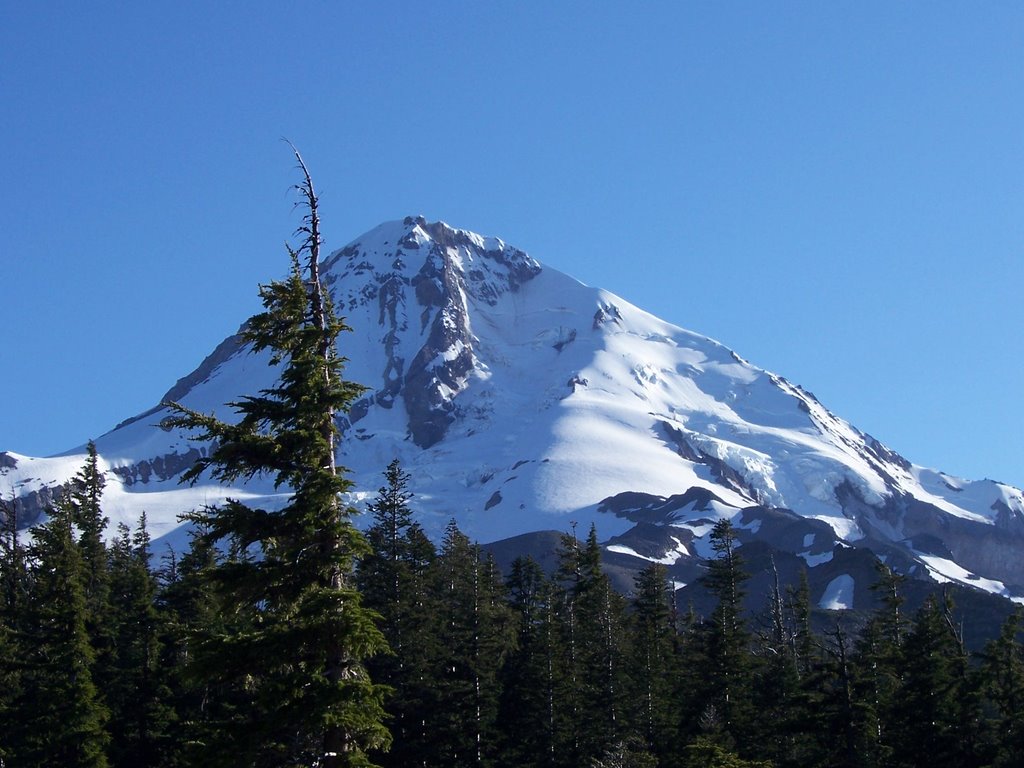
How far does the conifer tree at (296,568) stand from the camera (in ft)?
69.4

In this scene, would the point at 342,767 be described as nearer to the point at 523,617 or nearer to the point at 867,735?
the point at 867,735

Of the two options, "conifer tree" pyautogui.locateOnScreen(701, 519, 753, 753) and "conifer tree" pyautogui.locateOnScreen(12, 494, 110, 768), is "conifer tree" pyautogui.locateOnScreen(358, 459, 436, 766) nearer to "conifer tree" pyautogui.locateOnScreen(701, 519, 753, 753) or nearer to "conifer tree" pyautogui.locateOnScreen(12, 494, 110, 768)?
"conifer tree" pyautogui.locateOnScreen(12, 494, 110, 768)

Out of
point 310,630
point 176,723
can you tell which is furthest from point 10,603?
point 310,630

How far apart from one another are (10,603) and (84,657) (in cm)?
1806

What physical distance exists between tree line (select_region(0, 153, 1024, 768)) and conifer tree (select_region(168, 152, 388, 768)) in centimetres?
4

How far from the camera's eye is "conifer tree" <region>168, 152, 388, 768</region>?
21.2 metres

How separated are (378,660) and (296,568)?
120ft

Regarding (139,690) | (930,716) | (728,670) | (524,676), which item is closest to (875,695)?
(930,716)

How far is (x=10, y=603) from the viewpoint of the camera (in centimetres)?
5947

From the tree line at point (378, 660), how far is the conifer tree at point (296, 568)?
41 millimetres

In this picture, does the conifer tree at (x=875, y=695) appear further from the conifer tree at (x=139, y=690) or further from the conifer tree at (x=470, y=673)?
the conifer tree at (x=139, y=690)

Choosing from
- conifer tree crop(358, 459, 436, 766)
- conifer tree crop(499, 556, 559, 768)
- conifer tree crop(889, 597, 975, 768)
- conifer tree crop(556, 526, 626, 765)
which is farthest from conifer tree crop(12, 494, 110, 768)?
conifer tree crop(889, 597, 975, 768)

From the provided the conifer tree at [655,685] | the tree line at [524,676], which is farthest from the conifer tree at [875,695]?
the conifer tree at [655,685]

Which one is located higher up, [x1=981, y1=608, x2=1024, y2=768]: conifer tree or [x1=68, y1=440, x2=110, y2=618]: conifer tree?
[x1=68, y1=440, x2=110, y2=618]: conifer tree
